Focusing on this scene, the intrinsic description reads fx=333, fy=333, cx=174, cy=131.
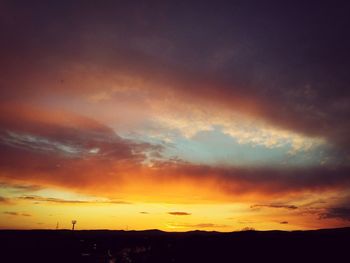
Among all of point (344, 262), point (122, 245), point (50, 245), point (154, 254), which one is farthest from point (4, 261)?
point (344, 262)

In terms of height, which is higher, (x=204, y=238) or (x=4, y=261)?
(x=204, y=238)

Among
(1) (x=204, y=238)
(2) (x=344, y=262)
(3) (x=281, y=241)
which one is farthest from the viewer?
(1) (x=204, y=238)

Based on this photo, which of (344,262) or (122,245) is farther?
(122,245)

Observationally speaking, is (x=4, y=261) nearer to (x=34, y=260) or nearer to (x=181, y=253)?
(x=34, y=260)

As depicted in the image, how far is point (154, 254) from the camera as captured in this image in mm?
27984

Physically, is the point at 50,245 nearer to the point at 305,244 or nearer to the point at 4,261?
the point at 4,261

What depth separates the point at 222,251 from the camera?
2438cm

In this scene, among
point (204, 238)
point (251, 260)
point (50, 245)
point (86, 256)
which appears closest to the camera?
point (251, 260)

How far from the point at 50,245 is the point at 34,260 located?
9.10m

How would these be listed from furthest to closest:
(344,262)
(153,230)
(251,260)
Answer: (153,230) → (251,260) → (344,262)

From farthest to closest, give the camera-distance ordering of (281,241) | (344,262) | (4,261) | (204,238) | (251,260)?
(4,261)
(204,238)
(281,241)
(251,260)
(344,262)

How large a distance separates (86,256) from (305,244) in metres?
23.0

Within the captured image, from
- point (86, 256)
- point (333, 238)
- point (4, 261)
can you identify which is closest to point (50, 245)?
point (4, 261)

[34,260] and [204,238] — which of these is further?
[34,260]
